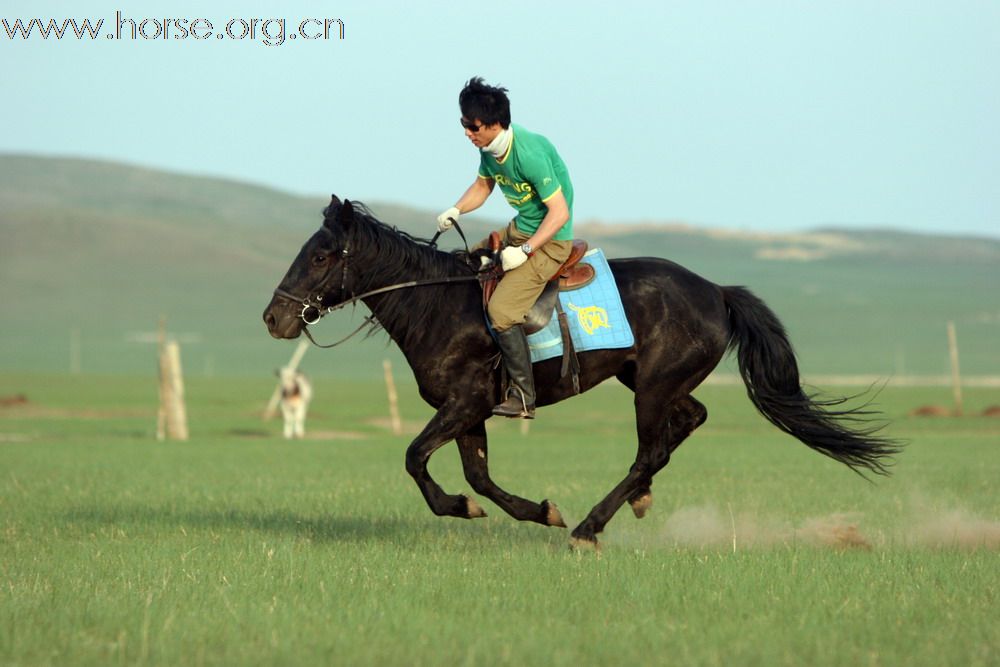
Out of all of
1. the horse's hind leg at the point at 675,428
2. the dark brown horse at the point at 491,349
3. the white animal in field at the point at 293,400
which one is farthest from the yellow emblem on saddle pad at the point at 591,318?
the white animal in field at the point at 293,400

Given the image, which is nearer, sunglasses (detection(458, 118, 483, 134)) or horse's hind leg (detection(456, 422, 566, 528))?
sunglasses (detection(458, 118, 483, 134))

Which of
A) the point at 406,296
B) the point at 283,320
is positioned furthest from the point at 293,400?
the point at 283,320

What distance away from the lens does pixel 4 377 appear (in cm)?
7312

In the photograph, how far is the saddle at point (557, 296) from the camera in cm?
1058

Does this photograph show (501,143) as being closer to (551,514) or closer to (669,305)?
(669,305)

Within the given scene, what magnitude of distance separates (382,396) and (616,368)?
52973mm

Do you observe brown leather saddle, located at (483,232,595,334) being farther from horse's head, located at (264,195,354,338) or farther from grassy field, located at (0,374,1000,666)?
grassy field, located at (0,374,1000,666)

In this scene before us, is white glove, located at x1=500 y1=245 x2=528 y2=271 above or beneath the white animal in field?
above

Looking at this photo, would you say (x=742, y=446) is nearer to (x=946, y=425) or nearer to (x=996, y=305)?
(x=946, y=425)

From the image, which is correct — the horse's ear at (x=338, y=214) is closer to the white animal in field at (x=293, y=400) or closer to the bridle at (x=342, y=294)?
the bridle at (x=342, y=294)

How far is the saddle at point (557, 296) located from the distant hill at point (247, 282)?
263 feet

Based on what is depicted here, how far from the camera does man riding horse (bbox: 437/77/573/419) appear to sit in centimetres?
1016

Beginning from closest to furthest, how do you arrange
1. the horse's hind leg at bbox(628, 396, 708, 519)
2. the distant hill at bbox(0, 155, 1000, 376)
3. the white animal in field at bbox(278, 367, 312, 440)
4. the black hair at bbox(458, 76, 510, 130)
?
the black hair at bbox(458, 76, 510, 130) → the horse's hind leg at bbox(628, 396, 708, 519) → the white animal in field at bbox(278, 367, 312, 440) → the distant hill at bbox(0, 155, 1000, 376)

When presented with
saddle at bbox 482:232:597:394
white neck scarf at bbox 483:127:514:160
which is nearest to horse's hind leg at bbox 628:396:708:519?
saddle at bbox 482:232:597:394
